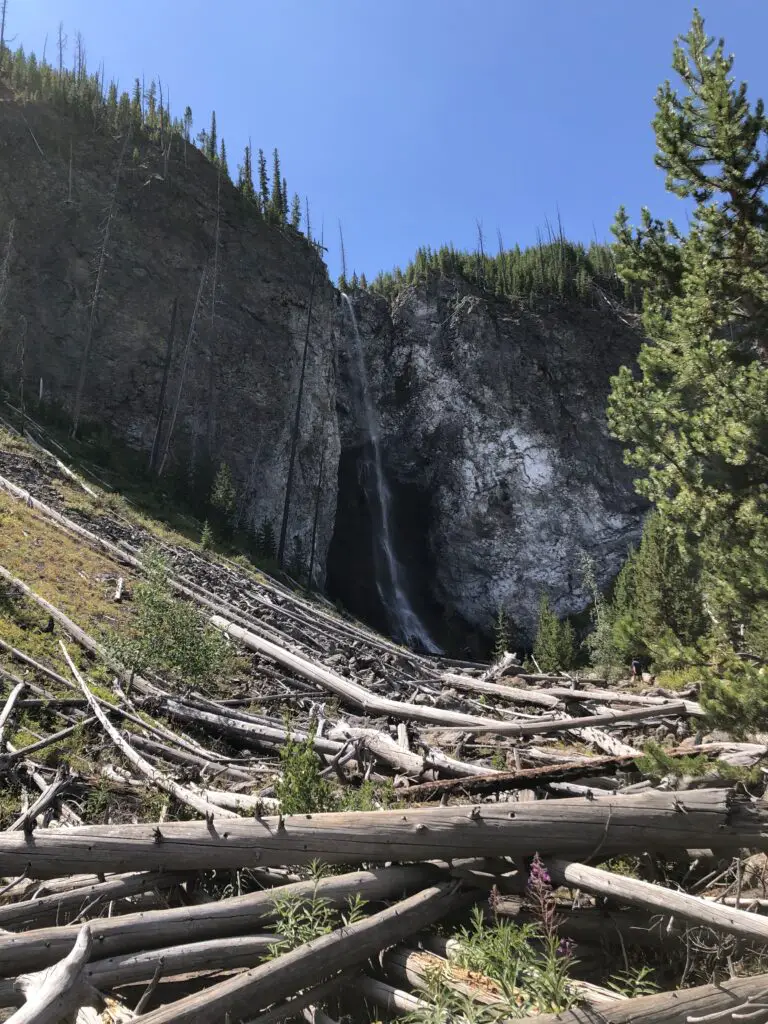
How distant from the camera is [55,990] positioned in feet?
9.32

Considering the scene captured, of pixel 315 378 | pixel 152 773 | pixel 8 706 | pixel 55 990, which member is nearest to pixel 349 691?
pixel 152 773

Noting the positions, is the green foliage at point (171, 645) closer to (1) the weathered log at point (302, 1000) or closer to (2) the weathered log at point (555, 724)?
(2) the weathered log at point (555, 724)

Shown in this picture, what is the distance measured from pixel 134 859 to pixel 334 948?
1.46m

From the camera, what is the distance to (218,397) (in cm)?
4706

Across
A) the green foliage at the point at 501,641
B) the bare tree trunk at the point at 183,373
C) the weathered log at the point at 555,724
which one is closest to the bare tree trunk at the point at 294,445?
the bare tree trunk at the point at 183,373

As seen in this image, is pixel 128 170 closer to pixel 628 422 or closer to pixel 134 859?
pixel 628 422

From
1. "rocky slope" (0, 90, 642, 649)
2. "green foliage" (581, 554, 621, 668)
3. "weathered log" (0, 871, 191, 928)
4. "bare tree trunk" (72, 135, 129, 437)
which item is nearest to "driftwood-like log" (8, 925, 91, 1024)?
"weathered log" (0, 871, 191, 928)

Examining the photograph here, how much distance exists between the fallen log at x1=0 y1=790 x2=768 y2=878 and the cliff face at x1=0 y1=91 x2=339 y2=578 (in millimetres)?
38308

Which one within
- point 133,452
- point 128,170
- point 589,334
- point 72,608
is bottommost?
point 72,608

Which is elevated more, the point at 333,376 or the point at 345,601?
the point at 333,376

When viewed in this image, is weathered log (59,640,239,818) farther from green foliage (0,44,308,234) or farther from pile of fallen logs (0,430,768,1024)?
green foliage (0,44,308,234)

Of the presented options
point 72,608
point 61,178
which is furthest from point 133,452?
point 72,608

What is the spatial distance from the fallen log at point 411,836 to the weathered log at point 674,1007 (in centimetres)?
126

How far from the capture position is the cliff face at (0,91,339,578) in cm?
4194
